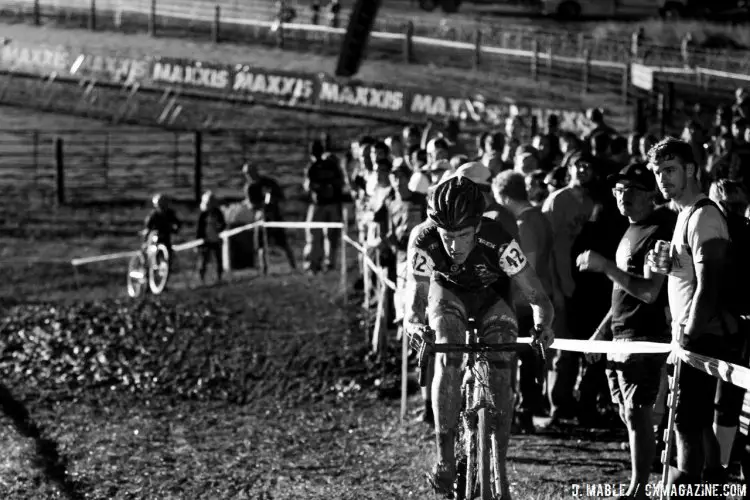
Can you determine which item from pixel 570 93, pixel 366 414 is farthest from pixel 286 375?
pixel 570 93

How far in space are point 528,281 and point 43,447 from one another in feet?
16.1

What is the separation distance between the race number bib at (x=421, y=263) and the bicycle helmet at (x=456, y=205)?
34cm

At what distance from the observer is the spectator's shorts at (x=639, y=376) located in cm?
717

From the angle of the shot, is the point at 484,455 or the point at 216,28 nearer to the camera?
the point at 484,455

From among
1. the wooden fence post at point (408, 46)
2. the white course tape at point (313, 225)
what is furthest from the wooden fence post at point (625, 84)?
the white course tape at point (313, 225)

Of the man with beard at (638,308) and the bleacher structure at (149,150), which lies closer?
the man with beard at (638,308)

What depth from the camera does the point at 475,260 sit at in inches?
280

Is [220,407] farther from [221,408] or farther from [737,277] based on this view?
[737,277]

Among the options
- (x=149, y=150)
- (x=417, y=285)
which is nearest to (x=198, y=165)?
(x=149, y=150)

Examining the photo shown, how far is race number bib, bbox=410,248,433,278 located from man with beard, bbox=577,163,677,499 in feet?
2.85

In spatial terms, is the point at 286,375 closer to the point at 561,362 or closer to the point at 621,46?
the point at 561,362

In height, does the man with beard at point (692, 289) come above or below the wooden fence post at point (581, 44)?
below

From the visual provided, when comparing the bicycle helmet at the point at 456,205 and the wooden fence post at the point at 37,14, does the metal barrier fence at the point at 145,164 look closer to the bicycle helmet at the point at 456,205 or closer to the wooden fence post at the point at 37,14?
the wooden fence post at the point at 37,14

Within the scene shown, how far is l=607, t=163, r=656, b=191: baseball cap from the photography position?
7059 millimetres
